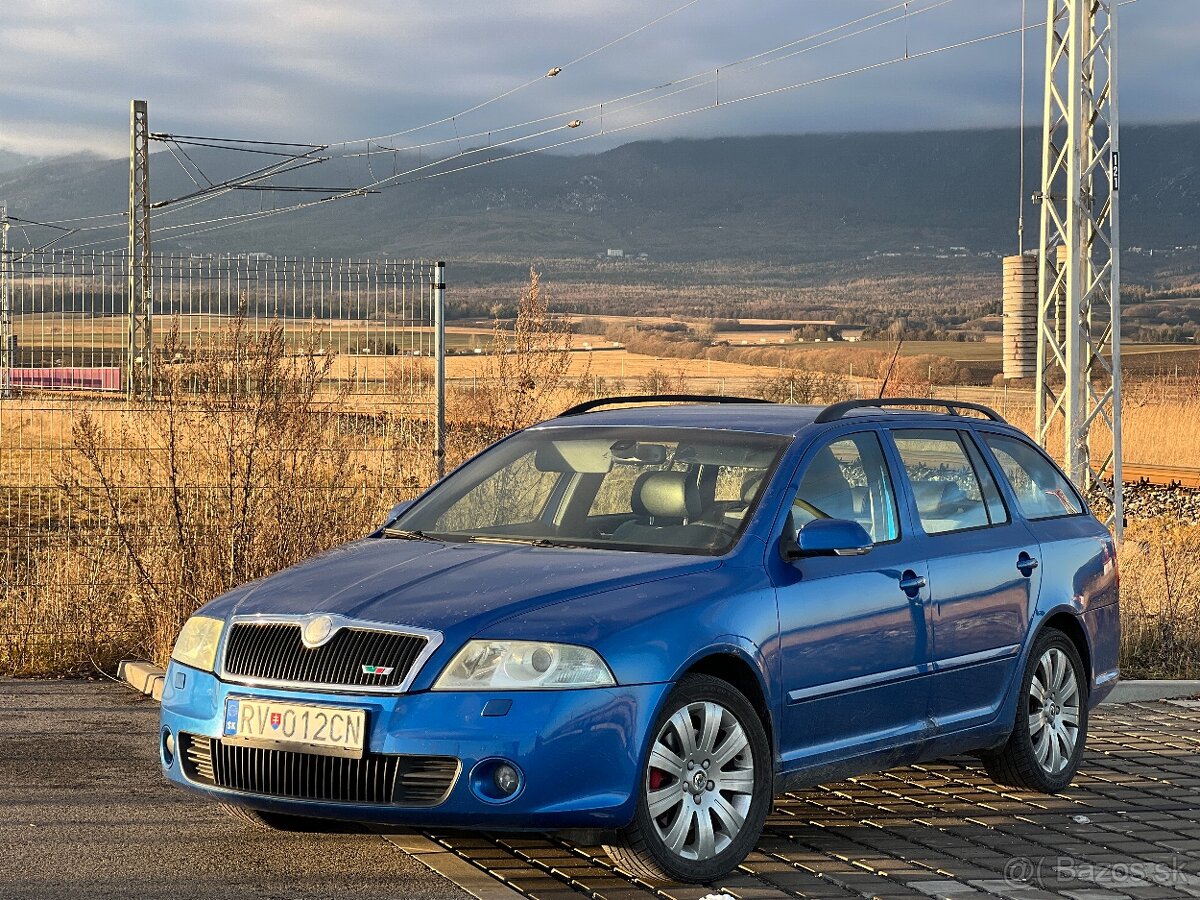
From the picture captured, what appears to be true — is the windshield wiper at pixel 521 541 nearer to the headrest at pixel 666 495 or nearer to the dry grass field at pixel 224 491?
the headrest at pixel 666 495

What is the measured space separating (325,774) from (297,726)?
0.62ft

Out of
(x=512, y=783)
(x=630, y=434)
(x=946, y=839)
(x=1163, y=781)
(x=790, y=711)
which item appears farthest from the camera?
(x=1163, y=781)

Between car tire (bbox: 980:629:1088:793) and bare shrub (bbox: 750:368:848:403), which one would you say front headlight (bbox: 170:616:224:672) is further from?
bare shrub (bbox: 750:368:848:403)

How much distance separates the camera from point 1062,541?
8500 mm

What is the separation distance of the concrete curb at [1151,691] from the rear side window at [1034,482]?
7.61 feet

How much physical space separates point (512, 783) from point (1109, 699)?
6.19 meters

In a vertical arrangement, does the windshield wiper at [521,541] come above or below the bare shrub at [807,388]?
below

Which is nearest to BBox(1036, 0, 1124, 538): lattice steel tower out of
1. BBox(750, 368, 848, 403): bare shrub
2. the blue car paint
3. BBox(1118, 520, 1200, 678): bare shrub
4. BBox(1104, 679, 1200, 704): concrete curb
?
BBox(1118, 520, 1200, 678): bare shrub

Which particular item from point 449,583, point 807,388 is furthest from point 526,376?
point 807,388

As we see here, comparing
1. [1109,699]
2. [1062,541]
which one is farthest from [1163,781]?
[1109,699]

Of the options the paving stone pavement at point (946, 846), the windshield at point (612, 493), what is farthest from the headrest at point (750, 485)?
the paving stone pavement at point (946, 846)

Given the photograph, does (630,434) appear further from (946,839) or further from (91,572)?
(91,572)

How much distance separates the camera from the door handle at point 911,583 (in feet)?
23.7

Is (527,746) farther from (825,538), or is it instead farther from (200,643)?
(825,538)
